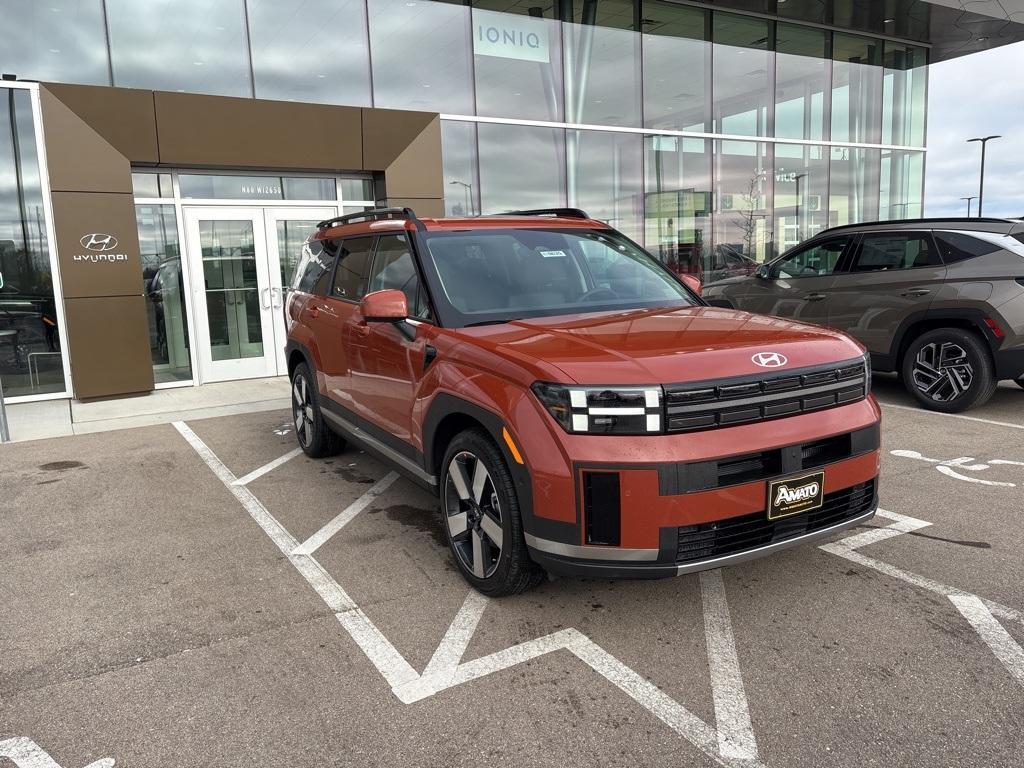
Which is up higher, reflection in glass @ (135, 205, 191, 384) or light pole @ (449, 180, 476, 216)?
light pole @ (449, 180, 476, 216)

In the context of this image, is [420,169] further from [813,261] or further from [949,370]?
[949,370]

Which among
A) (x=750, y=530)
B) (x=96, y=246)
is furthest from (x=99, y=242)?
(x=750, y=530)

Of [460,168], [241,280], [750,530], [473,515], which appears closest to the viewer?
[750,530]

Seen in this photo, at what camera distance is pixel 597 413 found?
2887mm

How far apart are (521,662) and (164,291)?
8811mm

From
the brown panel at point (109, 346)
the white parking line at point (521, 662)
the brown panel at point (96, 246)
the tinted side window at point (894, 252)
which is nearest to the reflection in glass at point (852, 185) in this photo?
the tinted side window at point (894, 252)

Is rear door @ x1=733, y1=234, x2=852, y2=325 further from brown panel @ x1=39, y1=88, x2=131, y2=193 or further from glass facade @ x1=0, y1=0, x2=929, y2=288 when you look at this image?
brown panel @ x1=39, y1=88, x2=131, y2=193

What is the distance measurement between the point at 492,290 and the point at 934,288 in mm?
5294

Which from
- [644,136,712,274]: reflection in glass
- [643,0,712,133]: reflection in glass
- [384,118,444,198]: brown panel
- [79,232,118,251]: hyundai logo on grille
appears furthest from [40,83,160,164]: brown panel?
[643,0,712,133]: reflection in glass

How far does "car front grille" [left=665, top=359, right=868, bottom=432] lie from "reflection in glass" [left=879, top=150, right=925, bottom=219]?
15.9 m

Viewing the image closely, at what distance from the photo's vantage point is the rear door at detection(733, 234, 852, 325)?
8.44 m

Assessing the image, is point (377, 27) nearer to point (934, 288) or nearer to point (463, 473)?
point (934, 288)

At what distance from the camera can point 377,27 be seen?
1106 centimetres

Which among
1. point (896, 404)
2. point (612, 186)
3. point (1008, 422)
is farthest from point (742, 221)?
point (1008, 422)
